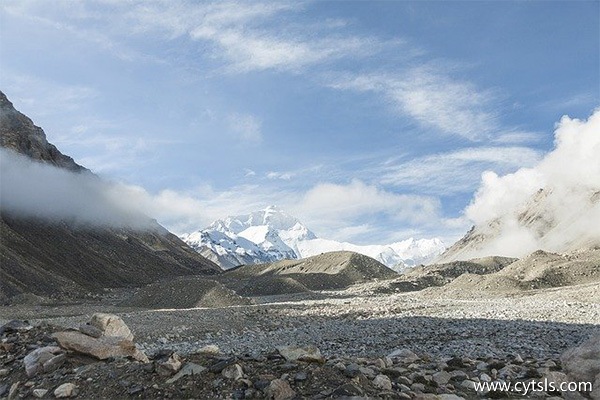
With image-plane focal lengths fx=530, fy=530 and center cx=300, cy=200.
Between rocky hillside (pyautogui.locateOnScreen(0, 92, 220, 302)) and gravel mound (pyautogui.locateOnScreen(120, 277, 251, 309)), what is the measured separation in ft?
79.8

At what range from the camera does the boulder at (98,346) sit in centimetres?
1180

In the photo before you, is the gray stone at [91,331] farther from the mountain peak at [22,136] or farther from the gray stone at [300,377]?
the mountain peak at [22,136]

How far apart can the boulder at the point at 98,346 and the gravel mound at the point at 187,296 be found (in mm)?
44386

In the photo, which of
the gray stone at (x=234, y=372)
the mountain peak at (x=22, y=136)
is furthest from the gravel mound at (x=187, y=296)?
the mountain peak at (x=22, y=136)

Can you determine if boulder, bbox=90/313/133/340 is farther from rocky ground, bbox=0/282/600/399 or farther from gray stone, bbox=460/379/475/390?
gray stone, bbox=460/379/475/390

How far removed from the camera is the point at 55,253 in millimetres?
131750

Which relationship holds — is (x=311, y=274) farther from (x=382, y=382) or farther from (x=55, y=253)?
(x=382, y=382)

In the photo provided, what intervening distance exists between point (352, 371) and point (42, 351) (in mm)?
7117

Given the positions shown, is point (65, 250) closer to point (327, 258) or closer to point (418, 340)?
point (327, 258)

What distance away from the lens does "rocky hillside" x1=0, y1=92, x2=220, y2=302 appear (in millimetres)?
97688

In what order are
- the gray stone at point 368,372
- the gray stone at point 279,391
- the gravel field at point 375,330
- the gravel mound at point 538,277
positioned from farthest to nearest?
the gravel mound at point 538,277 < the gravel field at point 375,330 < the gray stone at point 368,372 < the gray stone at point 279,391

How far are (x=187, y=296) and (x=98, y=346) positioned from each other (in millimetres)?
48076

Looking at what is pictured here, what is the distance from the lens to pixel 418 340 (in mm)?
25109

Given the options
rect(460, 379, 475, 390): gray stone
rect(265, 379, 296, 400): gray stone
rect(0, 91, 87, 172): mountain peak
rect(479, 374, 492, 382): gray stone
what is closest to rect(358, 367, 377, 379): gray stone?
rect(265, 379, 296, 400): gray stone
